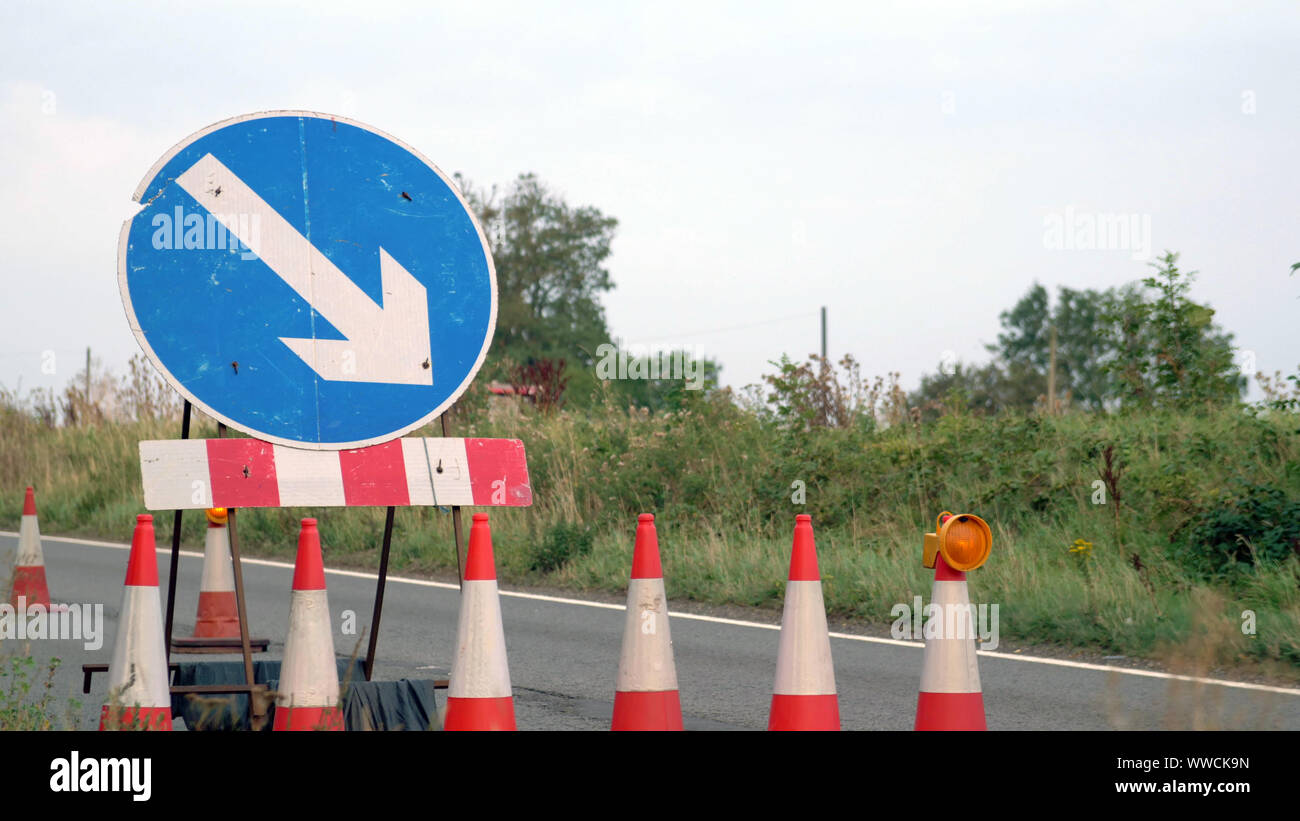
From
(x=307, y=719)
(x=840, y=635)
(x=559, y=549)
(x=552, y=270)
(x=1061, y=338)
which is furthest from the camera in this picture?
(x=1061, y=338)

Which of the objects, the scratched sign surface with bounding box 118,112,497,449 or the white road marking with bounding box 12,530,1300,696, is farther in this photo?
the white road marking with bounding box 12,530,1300,696

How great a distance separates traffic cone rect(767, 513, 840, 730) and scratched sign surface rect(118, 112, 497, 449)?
4.50ft

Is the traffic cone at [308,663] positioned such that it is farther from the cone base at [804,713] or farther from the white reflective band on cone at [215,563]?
the white reflective band on cone at [215,563]

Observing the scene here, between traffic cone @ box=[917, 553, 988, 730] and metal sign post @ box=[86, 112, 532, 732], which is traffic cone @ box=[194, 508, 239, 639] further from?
traffic cone @ box=[917, 553, 988, 730]

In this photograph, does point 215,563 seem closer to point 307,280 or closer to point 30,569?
point 30,569

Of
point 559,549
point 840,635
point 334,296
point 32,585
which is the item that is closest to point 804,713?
point 334,296

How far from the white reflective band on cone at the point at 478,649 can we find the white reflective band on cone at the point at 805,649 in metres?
1.01

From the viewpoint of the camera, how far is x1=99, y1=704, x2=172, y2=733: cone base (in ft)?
13.3

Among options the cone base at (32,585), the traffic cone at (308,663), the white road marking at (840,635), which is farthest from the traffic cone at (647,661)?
the cone base at (32,585)

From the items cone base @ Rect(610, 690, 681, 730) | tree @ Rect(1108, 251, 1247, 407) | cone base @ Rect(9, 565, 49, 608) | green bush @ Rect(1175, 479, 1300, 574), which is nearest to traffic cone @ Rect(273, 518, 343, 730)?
cone base @ Rect(610, 690, 681, 730)

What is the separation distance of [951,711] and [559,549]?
29.0 feet

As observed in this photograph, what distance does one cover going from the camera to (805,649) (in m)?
4.42

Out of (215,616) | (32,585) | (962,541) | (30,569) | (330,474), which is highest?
(330,474)
